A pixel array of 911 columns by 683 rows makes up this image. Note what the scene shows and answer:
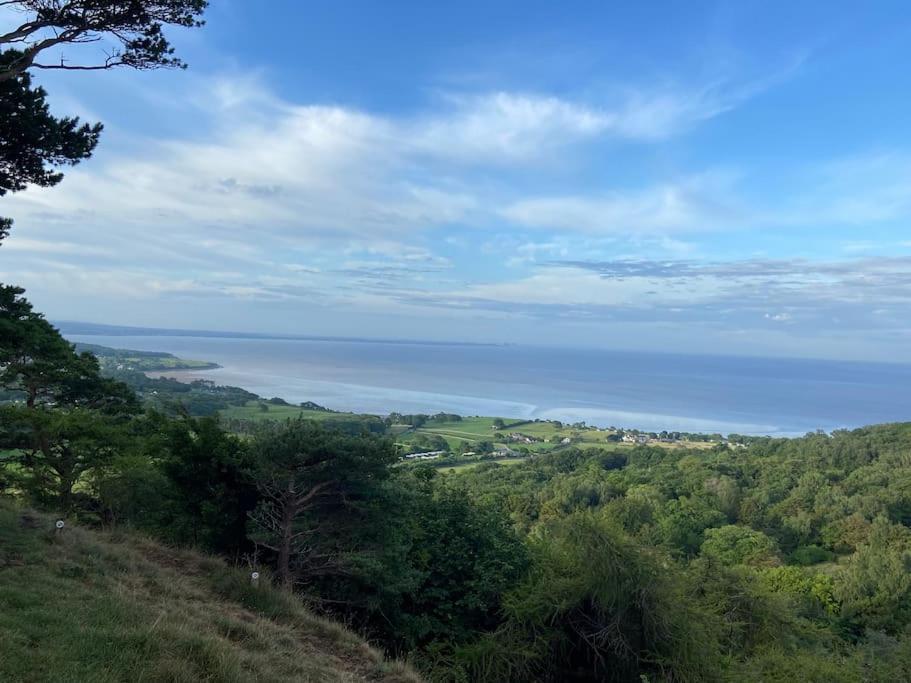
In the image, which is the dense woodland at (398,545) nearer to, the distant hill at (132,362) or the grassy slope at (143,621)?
the grassy slope at (143,621)

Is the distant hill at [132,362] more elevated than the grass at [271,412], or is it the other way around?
the distant hill at [132,362]

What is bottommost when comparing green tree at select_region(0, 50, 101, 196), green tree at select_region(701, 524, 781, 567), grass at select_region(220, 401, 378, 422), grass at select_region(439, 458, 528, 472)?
grass at select_region(439, 458, 528, 472)

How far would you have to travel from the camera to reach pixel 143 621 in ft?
13.0

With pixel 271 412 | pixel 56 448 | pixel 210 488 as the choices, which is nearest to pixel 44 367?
pixel 56 448

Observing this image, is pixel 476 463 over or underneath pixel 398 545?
underneath

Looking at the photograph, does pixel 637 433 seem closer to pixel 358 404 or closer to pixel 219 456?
pixel 358 404

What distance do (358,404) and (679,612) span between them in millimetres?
47636

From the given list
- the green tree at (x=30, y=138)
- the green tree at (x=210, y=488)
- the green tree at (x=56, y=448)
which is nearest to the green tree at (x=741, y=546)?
the green tree at (x=210, y=488)

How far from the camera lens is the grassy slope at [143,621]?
3.27m

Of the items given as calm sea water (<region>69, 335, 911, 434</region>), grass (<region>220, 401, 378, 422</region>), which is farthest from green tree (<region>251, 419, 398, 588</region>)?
calm sea water (<region>69, 335, 911, 434</region>)

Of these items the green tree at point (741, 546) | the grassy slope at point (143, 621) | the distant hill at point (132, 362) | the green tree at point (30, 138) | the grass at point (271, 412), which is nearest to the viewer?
the grassy slope at point (143, 621)

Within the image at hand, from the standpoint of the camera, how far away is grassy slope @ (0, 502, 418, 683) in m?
3.27

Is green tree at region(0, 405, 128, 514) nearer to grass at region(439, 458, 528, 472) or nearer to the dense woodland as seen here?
the dense woodland

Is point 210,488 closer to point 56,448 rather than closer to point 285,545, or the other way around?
point 285,545
